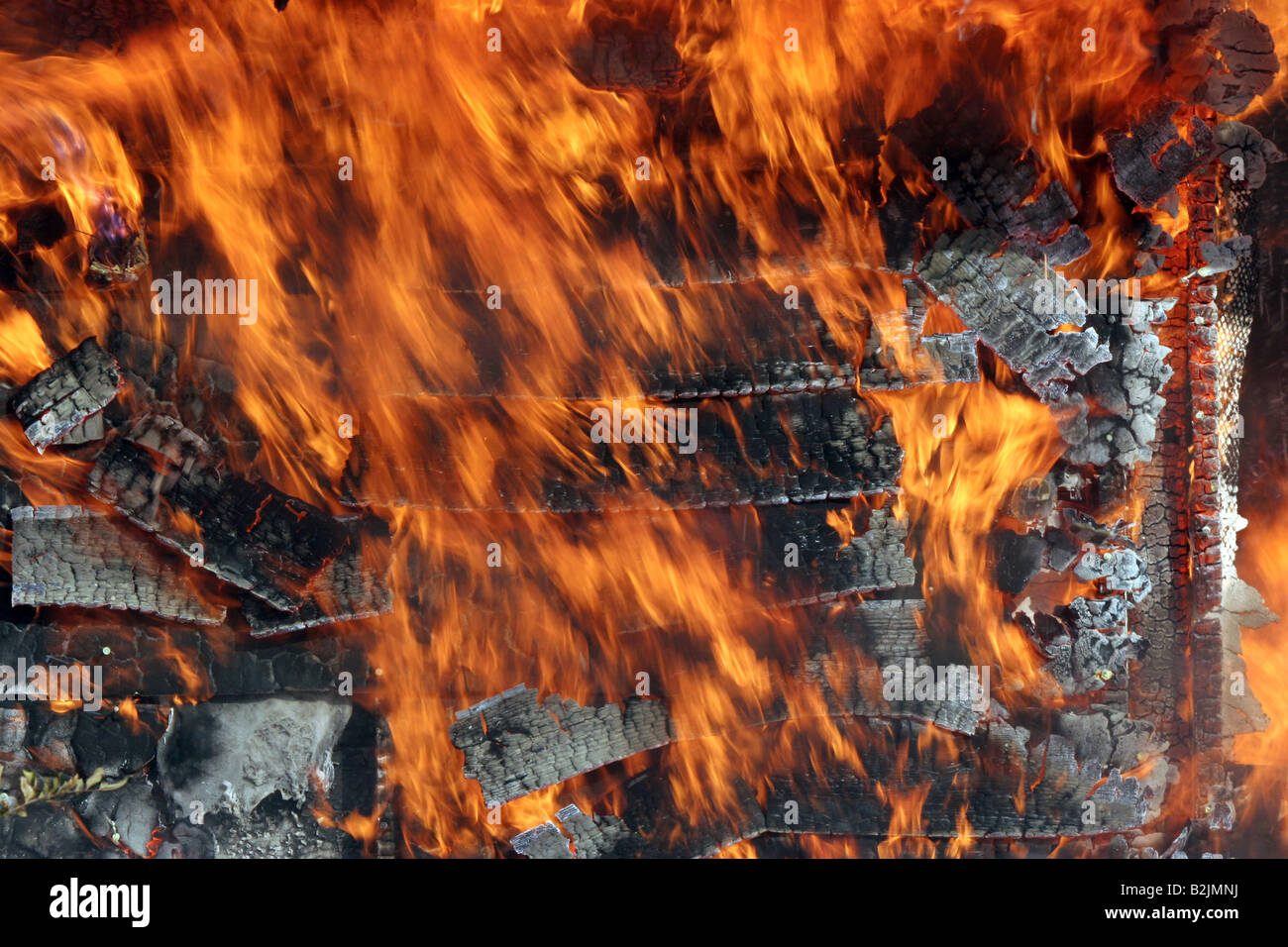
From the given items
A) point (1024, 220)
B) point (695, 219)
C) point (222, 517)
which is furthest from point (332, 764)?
point (1024, 220)

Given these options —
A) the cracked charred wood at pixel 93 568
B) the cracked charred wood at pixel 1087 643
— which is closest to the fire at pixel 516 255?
the cracked charred wood at pixel 93 568

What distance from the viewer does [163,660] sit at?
505 cm

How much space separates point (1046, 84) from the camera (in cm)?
514

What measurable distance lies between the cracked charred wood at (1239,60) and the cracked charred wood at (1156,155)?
177 millimetres

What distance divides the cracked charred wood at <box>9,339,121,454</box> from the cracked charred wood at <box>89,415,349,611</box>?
223 millimetres

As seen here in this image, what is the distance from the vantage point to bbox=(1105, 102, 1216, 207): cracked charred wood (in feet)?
16.6

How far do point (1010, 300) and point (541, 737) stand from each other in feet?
11.5

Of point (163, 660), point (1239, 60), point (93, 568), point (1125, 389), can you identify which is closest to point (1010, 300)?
point (1125, 389)

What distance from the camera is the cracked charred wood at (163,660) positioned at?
5.03 m

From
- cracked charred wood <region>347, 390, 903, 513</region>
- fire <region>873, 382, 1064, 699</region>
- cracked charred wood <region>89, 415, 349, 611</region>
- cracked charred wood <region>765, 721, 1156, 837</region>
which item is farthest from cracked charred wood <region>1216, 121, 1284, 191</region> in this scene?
cracked charred wood <region>89, 415, 349, 611</region>

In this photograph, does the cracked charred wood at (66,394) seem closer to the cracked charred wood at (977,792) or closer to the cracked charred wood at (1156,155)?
the cracked charred wood at (977,792)
